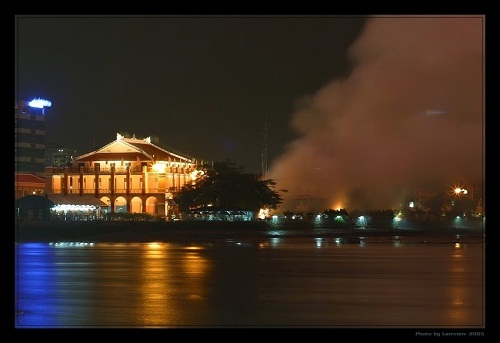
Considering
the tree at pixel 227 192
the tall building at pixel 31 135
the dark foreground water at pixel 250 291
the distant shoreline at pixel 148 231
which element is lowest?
the dark foreground water at pixel 250 291

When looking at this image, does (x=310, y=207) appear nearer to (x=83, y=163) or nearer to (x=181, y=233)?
(x=83, y=163)

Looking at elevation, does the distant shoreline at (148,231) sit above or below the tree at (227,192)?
below

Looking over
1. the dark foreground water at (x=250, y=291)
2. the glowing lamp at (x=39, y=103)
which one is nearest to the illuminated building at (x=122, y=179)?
the glowing lamp at (x=39, y=103)

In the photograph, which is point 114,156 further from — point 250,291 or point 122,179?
point 250,291

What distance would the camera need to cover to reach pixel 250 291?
2183 centimetres

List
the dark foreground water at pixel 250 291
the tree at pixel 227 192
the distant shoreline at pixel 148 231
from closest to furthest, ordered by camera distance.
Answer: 1. the dark foreground water at pixel 250 291
2. the distant shoreline at pixel 148 231
3. the tree at pixel 227 192

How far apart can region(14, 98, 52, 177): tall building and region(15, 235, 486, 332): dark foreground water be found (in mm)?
68939

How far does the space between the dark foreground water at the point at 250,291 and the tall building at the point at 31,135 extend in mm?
68939

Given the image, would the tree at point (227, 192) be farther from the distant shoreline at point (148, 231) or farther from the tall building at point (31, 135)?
the tall building at point (31, 135)

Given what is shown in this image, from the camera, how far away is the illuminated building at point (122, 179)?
85312mm

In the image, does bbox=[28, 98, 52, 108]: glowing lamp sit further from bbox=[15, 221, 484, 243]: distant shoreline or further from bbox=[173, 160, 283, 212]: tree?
bbox=[15, 221, 484, 243]: distant shoreline

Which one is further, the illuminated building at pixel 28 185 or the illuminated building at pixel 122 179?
the illuminated building at pixel 122 179

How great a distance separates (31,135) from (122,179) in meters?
22.9
